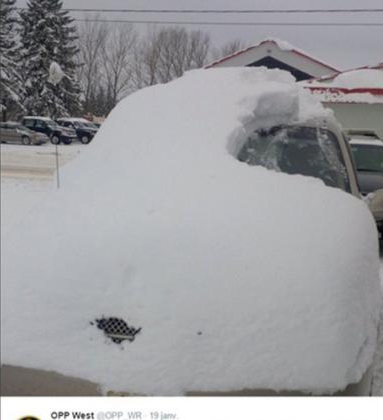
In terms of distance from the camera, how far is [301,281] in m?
1.64

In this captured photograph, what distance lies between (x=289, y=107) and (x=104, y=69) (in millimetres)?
900

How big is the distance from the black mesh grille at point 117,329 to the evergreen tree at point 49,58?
970 mm

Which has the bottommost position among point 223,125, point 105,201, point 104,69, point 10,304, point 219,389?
point 219,389

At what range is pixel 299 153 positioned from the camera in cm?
258

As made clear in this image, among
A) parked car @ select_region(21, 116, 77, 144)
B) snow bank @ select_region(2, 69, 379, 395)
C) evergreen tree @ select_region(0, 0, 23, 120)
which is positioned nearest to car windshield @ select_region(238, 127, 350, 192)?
snow bank @ select_region(2, 69, 379, 395)

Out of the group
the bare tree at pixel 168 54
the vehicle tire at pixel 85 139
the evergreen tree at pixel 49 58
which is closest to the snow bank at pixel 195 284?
the vehicle tire at pixel 85 139

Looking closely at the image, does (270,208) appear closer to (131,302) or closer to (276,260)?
(276,260)

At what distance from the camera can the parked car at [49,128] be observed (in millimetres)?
2158

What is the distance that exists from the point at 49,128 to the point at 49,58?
12.0 inches

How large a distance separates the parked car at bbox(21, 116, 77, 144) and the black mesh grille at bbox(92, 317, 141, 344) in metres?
0.84

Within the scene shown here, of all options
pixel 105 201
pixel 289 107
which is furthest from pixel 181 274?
pixel 289 107

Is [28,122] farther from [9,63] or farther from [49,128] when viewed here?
[9,63]

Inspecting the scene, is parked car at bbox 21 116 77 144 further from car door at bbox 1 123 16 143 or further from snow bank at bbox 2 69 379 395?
snow bank at bbox 2 69 379 395

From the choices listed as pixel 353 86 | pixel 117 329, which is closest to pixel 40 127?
pixel 117 329
